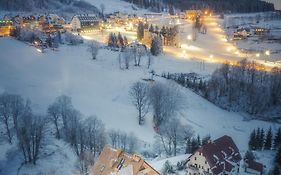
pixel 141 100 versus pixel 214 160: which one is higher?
pixel 141 100

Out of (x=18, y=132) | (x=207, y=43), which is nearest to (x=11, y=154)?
(x=18, y=132)

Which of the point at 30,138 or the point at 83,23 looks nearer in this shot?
the point at 30,138

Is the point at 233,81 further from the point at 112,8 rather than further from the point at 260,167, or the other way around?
the point at 112,8

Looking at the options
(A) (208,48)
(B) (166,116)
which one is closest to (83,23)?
(A) (208,48)

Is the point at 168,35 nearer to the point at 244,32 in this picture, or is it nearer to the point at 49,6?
the point at 244,32

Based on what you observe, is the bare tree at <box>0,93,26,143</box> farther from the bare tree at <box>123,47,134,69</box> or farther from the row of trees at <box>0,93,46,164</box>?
the bare tree at <box>123,47,134,69</box>

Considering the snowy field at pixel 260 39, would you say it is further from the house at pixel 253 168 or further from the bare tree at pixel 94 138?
the bare tree at pixel 94 138
